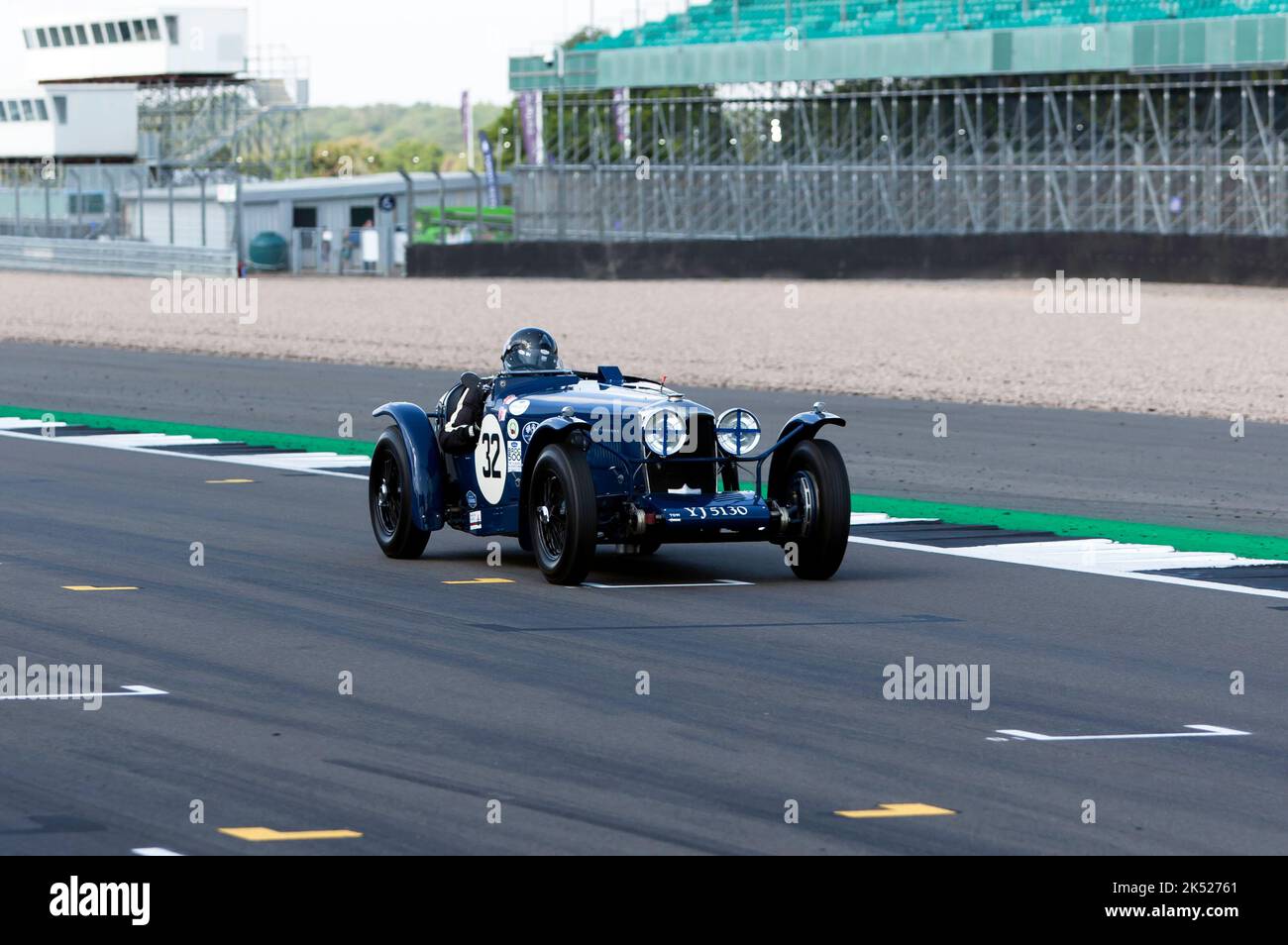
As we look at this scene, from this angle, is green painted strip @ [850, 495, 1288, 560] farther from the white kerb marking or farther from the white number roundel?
the white kerb marking

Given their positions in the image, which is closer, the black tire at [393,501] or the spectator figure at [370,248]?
the black tire at [393,501]

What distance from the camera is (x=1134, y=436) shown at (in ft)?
66.8

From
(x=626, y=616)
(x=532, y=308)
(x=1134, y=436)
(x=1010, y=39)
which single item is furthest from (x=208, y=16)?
(x=626, y=616)

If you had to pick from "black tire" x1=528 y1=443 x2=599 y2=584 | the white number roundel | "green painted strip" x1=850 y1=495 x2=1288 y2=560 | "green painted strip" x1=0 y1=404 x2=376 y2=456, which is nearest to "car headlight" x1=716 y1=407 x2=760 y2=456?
"black tire" x1=528 y1=443 x2=599 y2=584

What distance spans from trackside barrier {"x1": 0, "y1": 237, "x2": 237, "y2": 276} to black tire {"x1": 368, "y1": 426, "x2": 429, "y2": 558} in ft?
135

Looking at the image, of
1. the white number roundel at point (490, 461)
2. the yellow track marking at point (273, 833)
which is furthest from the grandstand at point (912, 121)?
the yellow track marking at point (273, 833)

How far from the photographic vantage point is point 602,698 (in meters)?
8.94

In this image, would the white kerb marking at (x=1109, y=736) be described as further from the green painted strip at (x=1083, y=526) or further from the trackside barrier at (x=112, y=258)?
the trackside barrier at (x=112, y=258)

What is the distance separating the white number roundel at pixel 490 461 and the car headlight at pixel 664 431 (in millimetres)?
910

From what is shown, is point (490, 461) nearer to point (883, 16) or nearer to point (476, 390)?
point (476, 390)

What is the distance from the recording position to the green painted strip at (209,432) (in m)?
19.7

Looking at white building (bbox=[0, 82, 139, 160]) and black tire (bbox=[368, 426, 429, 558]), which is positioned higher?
white building (bbox=[0, 82, 139, 160])

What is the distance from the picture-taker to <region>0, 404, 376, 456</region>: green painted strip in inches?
776
